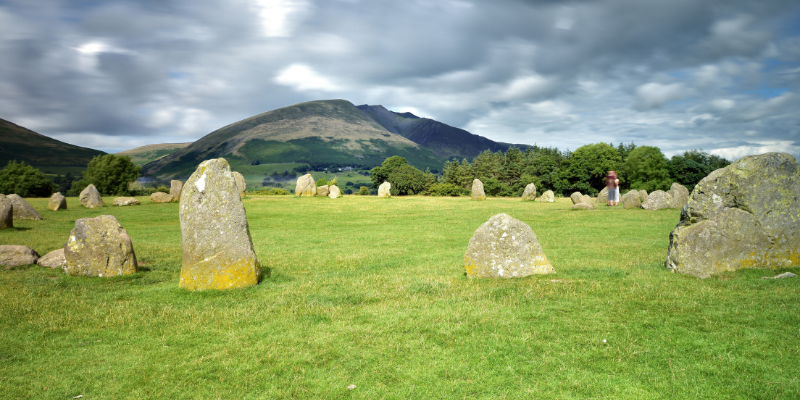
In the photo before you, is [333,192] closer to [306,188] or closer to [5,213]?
[306,188]

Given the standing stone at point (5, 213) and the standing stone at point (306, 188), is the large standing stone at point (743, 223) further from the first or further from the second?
the standing stone at point (306, 188)

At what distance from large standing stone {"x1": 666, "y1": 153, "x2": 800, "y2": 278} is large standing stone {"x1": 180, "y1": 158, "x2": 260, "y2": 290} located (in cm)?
1147

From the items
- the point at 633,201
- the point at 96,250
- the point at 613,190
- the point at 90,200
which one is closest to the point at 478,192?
the point at 613,190

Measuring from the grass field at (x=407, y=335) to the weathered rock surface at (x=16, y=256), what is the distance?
682 mm

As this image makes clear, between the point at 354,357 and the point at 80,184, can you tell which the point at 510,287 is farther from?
the point at 80,184

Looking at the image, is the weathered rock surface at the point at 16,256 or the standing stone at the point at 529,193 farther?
the standing stone at the point at 529,193

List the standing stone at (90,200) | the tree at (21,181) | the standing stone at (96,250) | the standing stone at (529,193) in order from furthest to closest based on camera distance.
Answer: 1. the tree at (21,181)
2. the standing stone at (529,193)
3. the standing stone at (90,200)
4. the standing stone at (96,250)

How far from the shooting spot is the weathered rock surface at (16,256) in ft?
39.2

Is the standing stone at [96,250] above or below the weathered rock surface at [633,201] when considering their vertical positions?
below

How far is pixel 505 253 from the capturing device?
34.6ft

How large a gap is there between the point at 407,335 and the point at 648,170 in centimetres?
7044

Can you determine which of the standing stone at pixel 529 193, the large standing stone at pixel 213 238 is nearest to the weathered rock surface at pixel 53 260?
the large standing stone at pixel 213 238

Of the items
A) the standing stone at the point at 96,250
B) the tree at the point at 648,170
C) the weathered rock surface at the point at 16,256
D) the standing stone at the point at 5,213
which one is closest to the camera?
the standing stone at the point at 96,250

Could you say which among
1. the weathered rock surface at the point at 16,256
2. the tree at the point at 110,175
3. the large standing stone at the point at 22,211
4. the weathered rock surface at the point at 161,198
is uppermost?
the tree at the point at 110,175
